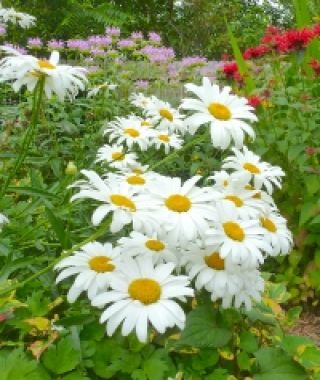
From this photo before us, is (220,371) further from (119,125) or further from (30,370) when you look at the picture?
(119,125)

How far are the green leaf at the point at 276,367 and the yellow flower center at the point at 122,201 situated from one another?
1.72 ft

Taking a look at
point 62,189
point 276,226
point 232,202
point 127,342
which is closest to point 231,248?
point 232,202

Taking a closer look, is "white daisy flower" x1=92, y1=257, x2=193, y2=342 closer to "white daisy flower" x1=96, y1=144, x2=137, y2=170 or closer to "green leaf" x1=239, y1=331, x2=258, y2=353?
"green leaf" x1=239, y1=331, x2=258, y2=353

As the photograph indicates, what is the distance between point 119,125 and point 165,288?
1.23 metres

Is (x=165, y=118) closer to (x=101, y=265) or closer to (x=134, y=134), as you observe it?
(x=134, y=134)

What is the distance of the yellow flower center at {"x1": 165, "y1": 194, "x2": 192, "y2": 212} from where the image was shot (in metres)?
→ 1.27

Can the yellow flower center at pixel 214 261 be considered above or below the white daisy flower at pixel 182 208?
below

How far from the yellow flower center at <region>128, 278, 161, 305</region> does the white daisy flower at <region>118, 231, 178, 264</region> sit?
0.06 meters

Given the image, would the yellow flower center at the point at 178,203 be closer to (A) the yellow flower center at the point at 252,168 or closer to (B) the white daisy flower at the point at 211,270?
(B) the white daisy flower at the point at 211,270

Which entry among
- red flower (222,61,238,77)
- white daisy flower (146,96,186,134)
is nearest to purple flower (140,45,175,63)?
red flower (222,61,238,77)

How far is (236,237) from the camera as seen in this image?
1288 mm

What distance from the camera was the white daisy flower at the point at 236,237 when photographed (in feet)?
4.12

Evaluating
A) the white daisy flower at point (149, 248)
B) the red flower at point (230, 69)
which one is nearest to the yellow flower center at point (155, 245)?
the white daisy flower at point (149, 248)

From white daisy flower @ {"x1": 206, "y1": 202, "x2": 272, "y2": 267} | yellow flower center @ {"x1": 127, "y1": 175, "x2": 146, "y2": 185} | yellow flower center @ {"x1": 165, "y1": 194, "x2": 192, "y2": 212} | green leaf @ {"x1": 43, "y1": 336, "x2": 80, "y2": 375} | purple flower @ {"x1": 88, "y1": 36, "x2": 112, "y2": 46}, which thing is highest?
purple flower @ {"x1": 88, "y1": 36, "x2": 112, "y2": 46}
